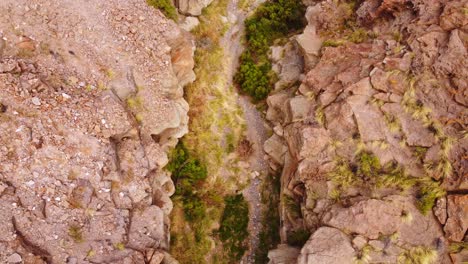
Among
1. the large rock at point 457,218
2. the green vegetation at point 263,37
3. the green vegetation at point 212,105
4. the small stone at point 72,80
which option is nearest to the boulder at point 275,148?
the green vegetation at point 212,105

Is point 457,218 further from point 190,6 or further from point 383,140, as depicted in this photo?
point 190,6

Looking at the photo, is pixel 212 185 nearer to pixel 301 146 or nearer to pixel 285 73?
pixel 301 146

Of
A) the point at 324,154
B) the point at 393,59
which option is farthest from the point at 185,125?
the point at 393,59

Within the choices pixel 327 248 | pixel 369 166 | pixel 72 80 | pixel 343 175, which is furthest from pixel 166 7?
pixel 327 248

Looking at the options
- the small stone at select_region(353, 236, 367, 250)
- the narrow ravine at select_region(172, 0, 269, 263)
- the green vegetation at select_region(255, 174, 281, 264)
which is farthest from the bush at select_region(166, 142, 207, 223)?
the small stone at select_region(353, 236, 367, 250)

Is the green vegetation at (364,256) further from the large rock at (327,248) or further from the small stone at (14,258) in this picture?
the small stone at (14,258)
